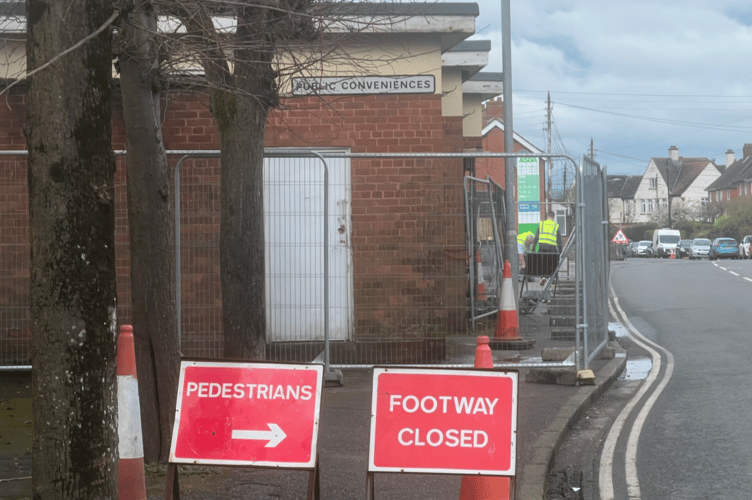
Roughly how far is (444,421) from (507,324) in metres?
6.02

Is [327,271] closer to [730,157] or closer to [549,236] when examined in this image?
[549,236]

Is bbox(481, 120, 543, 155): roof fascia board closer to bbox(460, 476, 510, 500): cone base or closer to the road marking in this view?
the road marking

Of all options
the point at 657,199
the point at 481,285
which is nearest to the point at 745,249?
the point at 657,199

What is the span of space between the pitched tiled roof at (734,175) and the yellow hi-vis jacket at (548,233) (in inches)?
3365

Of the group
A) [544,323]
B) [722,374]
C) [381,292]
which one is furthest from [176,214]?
[722,374]

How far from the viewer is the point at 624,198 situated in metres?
121

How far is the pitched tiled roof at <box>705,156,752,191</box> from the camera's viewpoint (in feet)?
309

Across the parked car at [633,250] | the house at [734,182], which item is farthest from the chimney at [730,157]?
the parked car at [633,250]

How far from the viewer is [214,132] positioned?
→ 11836 millimetres

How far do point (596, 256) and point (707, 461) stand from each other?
4.39 meters

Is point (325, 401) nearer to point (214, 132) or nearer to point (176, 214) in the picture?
point (176, 214)

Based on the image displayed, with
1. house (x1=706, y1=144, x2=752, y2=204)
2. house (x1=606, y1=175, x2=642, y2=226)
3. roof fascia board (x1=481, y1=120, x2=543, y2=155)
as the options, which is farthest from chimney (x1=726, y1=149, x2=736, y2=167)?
roof fascia board (x1=481, y1=120, x2=543, y2=155)

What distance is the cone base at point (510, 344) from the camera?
10.6 meters

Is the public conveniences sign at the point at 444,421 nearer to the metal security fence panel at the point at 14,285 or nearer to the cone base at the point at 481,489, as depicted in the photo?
the cone base at the point at 481,489
